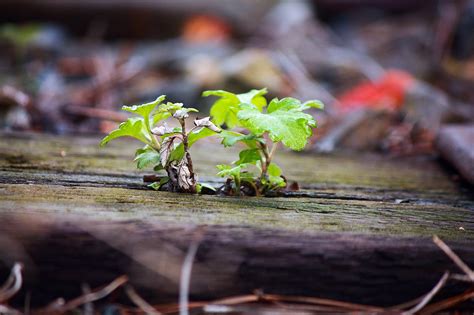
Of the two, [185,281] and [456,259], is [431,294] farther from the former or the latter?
[185,281]

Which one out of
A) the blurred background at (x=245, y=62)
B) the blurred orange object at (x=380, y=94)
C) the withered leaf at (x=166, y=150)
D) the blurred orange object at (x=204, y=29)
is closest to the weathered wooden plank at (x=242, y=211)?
the withered leaf at (x=166, y=150)

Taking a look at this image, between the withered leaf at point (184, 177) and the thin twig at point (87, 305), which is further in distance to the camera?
the withered leaf at point (184, 177)

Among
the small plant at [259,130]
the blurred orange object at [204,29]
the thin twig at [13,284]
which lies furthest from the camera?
the blurred orange object at [204,29]

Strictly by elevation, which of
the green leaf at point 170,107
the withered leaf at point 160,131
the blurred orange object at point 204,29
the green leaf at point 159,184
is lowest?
the green leaf at point 159,184

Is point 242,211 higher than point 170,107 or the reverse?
the reverse

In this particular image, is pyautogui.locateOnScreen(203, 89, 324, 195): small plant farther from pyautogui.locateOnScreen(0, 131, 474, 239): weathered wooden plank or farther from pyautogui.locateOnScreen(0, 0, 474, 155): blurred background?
pyautogui.locateOnScreen(0, 0, 474, 155): blurred background

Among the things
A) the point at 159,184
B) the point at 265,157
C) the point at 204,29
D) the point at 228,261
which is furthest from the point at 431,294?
the point at 204,29

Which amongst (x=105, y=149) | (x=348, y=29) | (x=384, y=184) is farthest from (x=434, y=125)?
(x=348, y=29)

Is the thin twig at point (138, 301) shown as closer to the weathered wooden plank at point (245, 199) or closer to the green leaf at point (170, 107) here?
the weathered wooden plank at point (245, 199)
